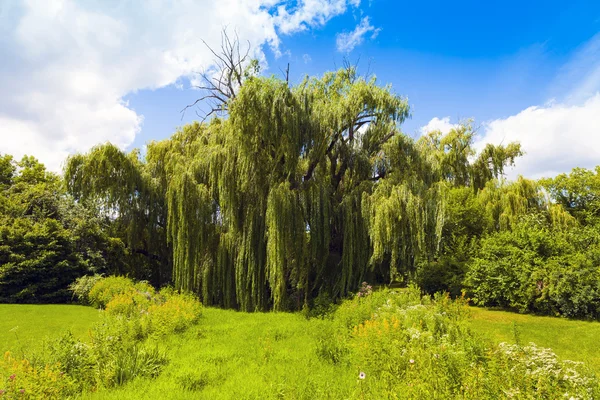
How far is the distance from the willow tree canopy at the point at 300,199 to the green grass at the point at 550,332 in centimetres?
311

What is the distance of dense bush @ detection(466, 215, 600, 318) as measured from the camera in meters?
9.63

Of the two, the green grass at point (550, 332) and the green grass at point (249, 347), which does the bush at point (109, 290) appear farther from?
the green grass at point (550, 332)

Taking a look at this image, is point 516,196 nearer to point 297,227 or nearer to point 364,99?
point 364,99

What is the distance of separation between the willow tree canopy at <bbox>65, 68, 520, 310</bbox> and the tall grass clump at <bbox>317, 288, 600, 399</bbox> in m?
4.76

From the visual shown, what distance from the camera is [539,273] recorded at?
10.4 m

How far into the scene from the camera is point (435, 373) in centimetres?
411

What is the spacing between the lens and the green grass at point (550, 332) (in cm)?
730

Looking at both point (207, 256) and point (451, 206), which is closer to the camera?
point (207, 256)

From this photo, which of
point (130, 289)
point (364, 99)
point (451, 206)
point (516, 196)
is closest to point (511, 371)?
Answer: point (364, 99)

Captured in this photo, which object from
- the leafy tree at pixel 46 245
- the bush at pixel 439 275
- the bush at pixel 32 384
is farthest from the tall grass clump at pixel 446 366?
the leafy tree at pixel 46 245

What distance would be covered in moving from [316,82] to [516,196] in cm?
1260

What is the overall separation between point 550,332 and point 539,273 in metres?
2.37

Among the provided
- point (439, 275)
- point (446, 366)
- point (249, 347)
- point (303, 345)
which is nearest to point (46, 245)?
point (249, 347)

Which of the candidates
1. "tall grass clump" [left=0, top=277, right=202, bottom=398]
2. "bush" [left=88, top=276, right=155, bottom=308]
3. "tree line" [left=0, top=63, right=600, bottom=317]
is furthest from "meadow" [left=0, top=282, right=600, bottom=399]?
"tree line" [left=0, top=63, right=600, bottom=317]
